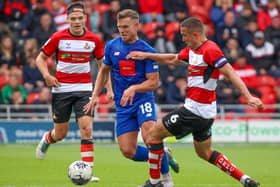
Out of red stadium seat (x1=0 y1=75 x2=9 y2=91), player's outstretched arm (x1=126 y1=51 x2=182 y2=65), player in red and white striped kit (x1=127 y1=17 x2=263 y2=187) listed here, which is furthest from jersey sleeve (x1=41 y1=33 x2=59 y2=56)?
red stadium seat (x1=0 y1=75 x2=9 y2=91)

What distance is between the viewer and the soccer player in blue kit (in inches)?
476

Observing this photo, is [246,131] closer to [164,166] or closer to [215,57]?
[164,166]

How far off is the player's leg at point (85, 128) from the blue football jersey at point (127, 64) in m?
1.18

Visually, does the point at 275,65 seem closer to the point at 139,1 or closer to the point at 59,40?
the point at 139,1

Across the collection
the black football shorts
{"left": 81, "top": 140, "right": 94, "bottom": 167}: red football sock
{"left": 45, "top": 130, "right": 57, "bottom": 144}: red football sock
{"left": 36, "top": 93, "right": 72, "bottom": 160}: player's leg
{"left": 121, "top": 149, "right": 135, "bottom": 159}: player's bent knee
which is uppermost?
the black football shorts

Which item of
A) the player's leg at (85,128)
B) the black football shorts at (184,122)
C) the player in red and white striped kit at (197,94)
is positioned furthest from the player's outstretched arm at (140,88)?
the player's leg at (85,128)

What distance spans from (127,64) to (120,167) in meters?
4.44

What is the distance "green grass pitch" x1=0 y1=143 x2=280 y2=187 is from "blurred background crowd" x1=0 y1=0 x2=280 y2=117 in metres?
2.36

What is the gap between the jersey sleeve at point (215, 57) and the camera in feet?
35.3

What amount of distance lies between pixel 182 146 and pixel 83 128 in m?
9.60

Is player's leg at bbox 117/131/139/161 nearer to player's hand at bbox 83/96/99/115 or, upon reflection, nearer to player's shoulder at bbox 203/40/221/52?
player's hand at bbox 83/96/99/115

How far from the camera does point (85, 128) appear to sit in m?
13.5

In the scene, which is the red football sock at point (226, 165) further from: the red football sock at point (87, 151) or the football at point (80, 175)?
the red football sock at point (87, 151)

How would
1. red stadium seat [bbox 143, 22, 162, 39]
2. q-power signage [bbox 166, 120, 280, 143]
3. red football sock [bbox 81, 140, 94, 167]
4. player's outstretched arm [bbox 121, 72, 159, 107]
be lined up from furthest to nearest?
red stadium seat [bbox 143, 22, 162, 39] → q-power signage [bbox 166, 120, 280, 143] → red football sock [bbox 81, 140, 94, 167] → player's outstretched arm [bbox 121, 72, 159, 107]
